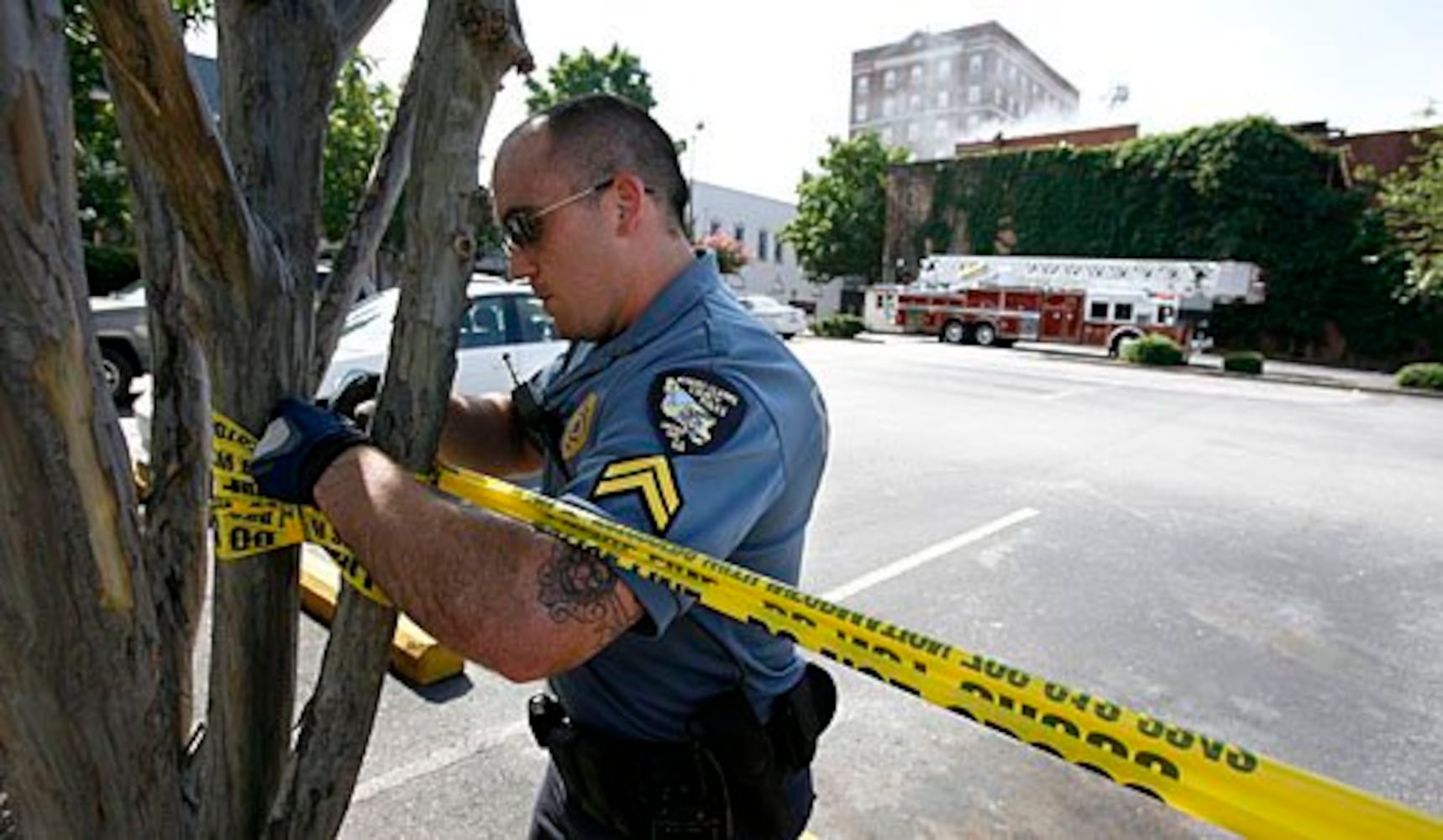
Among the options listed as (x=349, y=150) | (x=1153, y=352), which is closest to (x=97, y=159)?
(x=349, y=150)

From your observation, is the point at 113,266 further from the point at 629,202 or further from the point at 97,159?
the point at 629,202

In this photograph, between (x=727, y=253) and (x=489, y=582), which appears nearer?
(x=489, y=582)

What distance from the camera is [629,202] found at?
55.4 inches

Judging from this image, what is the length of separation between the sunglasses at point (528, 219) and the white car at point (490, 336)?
4.38 metres

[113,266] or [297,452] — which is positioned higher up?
[113,266]

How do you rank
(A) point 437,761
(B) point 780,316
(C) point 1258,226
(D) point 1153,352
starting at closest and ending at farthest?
(A) point 437,761, (D) point 1153,352, (B) point 780,316, (C) point 1258,226

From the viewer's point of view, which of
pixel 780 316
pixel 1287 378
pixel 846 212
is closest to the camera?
pixel 1287 378

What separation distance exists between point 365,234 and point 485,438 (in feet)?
1.56

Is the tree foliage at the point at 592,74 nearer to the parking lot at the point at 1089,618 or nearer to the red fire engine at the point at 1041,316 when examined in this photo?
the red fire engine at the point at 1041,316

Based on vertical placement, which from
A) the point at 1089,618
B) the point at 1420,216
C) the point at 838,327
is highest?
the point at 1420,216

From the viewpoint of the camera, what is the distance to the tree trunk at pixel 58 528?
0.93 m

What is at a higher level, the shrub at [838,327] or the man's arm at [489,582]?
the man's arm at [489,582]

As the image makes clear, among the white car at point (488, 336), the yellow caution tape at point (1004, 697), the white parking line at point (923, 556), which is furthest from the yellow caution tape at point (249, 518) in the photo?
the white car at point (488, 336)

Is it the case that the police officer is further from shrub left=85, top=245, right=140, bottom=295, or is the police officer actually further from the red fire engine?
the red fire engine
